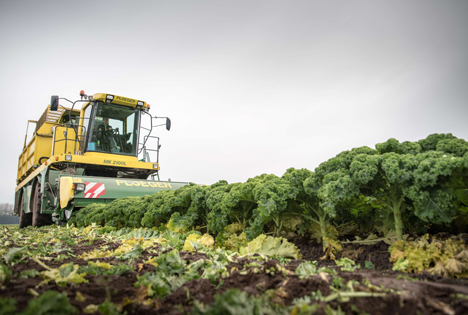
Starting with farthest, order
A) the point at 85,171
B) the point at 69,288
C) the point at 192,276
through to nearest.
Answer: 1. the point at 85,171
2. the point at 192,276
3. the point at 69,288

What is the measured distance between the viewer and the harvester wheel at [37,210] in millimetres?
9898

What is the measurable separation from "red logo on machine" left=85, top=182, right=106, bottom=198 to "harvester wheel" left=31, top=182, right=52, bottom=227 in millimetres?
2931

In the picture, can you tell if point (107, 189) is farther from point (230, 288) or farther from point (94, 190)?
point (230, 288)

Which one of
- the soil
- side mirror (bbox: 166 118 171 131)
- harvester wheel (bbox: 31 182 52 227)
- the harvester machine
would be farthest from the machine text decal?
the soil

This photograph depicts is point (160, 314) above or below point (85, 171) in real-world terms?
below

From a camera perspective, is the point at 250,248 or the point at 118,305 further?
the point at 250,248

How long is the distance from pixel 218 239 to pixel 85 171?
7.22m

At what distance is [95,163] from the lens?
876cm

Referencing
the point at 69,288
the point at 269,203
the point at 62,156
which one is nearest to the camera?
the point at 69,288

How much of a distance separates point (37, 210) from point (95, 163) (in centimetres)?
339

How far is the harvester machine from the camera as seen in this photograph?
822 centimetres

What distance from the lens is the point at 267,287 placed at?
207cm

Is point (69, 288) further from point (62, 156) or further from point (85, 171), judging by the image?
point (85, 171)

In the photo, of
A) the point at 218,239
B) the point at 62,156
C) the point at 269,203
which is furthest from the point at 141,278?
the point at 62,156
